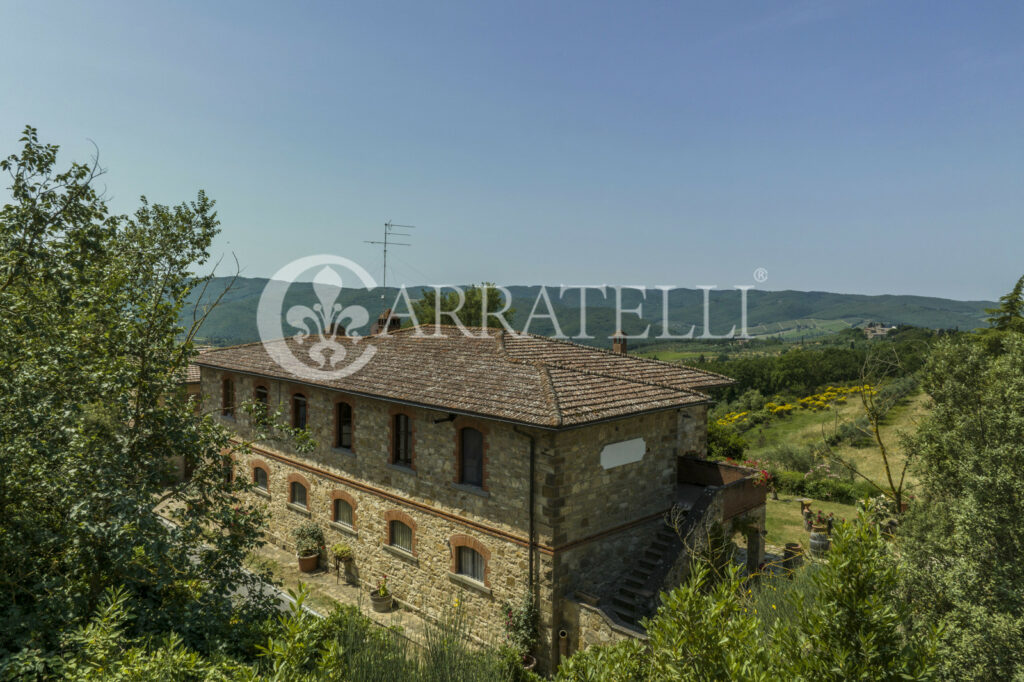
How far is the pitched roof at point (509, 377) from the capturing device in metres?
12.1

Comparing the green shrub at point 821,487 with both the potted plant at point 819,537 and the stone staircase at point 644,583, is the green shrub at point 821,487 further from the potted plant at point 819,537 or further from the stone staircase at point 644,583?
the stone staircase at point 644,583

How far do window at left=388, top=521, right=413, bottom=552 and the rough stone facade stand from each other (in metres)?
0.19

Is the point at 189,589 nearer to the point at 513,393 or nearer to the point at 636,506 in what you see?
the point at 513,393

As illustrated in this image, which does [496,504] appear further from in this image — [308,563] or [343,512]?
[308,563]

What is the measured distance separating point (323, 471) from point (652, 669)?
13.7 meters

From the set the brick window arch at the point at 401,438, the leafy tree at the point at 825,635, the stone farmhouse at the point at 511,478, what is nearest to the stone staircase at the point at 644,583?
the stone farmhouse at the point at 511,478

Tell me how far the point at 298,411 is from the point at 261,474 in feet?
10.6

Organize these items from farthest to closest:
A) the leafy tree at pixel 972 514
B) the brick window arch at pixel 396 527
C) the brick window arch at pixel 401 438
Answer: the brick window arch at pixel 401 438, the brick window arch at pixel 396 527, the leafy tree at pixel 972 514

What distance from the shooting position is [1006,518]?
6438mm

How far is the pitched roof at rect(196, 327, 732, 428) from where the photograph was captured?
39.8ft

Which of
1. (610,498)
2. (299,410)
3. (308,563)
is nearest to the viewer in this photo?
(610,498)

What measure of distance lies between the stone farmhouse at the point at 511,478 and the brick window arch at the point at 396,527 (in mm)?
40

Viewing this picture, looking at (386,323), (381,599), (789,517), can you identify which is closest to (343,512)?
(381,599)

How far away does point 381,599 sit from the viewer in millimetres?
14172
